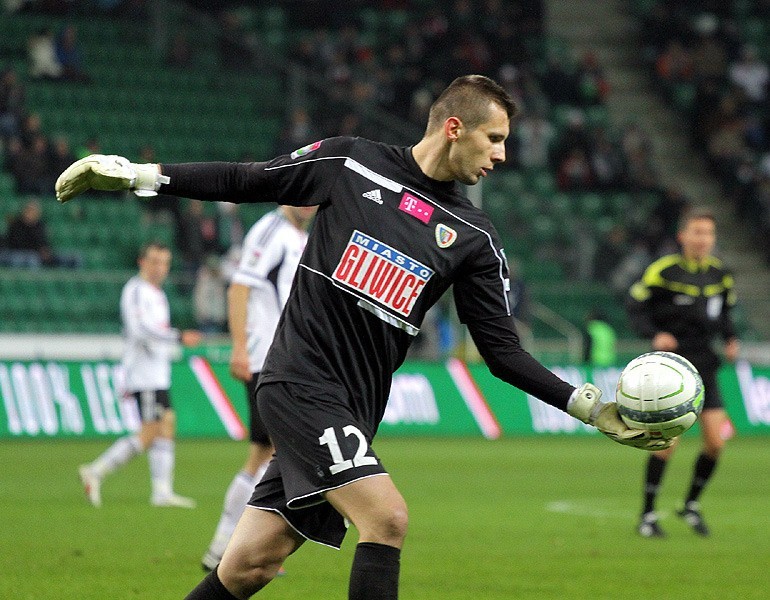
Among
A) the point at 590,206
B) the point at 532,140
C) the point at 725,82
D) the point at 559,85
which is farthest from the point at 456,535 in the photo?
the point at 725,82

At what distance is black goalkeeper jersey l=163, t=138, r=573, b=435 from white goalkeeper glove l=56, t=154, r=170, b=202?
0.11 meters

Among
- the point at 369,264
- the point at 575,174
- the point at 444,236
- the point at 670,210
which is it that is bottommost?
the point at 670,210

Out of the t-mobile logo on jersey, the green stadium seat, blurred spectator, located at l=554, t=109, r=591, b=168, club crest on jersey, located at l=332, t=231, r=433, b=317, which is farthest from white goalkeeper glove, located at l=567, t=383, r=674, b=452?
blurred spectator, located at l=554, t=109, r=591, b=168

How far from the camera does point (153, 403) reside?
45.3 feet

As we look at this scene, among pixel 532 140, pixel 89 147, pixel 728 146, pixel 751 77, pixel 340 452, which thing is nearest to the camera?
pixel 340 452

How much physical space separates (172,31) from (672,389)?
24215 mm

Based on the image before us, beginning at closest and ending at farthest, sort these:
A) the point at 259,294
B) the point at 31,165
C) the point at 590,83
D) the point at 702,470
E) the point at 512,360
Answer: the point at 512,360 → the point at 259,294 → the point at 702,470 → the point at 31,165 → the point at 590,83

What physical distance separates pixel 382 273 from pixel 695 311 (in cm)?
675

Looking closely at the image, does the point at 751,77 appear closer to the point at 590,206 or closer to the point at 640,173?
the point at 640,173

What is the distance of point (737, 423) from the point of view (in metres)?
23.7

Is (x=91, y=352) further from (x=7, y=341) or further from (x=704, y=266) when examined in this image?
(x=704, y=266)

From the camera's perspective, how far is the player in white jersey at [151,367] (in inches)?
530

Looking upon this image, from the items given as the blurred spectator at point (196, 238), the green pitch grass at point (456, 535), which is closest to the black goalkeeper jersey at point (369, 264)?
the green pitch grass at point (456, 535)

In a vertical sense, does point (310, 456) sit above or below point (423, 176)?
below
